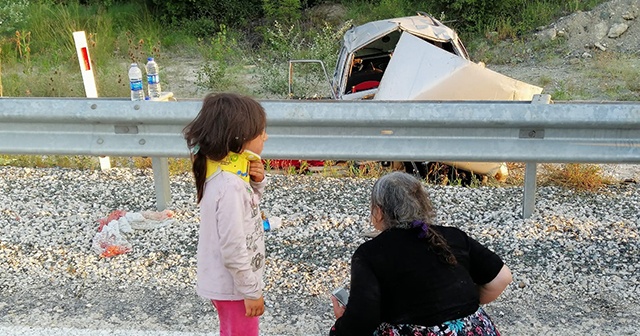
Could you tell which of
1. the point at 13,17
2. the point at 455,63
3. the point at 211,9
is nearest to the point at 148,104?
the point at 455,63

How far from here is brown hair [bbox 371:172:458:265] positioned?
9.73 ft

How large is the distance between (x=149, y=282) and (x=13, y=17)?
15.2 meters

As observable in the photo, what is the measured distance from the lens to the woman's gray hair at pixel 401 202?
3010mm

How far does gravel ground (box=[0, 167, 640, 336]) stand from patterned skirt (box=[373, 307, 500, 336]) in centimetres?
96

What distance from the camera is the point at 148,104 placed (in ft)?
16.7

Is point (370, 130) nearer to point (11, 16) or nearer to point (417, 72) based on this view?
point (417, 72)

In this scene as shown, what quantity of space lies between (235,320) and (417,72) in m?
6.61

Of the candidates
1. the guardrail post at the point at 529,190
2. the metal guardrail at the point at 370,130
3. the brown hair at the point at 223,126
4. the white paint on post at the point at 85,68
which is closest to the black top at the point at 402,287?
the brown hair at the point at 223,126

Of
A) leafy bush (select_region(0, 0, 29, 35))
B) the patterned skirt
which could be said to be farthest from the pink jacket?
leafy bush (select_region(0, 0, 29, 35))

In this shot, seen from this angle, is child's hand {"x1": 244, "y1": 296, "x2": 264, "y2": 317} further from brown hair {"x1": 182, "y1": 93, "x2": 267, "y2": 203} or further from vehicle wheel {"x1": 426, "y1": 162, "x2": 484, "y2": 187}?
vehicle wheel {"x1": 426, "y1": 162, "x2": 484, "y2": 187}

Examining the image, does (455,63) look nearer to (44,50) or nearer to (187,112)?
(187,112)

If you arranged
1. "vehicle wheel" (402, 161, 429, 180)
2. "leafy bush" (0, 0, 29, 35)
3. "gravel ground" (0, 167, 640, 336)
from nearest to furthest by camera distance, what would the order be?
"gravel ground" (0, 167, 640, 336), "vehicle wheel" (402, 161, 429, 180), "leafy bush" (0, 0, 29, 35)

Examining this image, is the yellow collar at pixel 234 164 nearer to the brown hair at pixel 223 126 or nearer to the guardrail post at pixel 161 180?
the brown hair at pixel 223 126

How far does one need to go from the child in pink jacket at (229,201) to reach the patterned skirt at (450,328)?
0.55 meters
